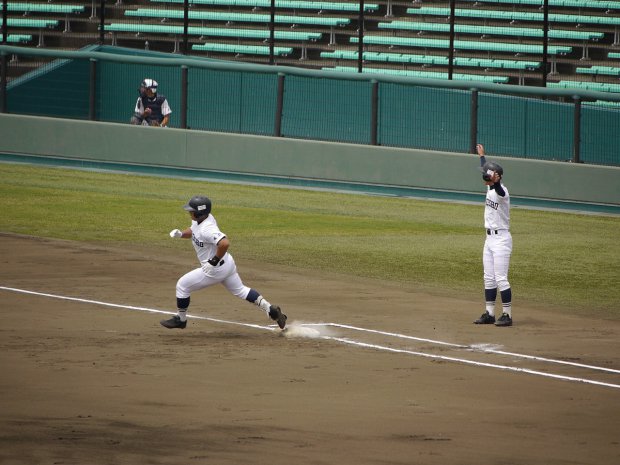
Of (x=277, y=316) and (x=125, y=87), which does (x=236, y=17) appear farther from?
(x=277, y=316)

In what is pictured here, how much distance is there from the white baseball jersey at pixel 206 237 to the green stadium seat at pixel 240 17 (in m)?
20.4

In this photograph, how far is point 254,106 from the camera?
28281mm

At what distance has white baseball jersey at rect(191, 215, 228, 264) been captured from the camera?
1294 centimetres

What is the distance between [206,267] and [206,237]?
0.97 feet

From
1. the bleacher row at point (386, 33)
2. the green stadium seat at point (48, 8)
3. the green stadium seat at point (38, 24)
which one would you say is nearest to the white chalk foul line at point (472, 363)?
the bleacher row at point (386, 33)

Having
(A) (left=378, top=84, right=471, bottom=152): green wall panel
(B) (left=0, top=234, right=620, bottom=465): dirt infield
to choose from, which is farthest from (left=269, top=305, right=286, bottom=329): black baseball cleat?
(A) (left=378, top=84, right=471, bottom=152): green wall panel

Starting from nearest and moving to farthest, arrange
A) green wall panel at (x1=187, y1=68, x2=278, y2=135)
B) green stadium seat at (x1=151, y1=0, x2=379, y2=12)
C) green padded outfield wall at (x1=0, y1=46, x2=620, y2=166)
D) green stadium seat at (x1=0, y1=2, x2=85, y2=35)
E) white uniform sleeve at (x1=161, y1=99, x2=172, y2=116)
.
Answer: green padded outfield wall at (x1=0, y1=46, x2=620, y2=166)
green wall panel at (x1=187, y1=68, x2=278, y2=135)
white uniform sleeve at (x1=161, y1=99, x2=172, y2=116)
green stadium seat at (x1=151, y1=0, x2=379, y2=12)
green stadium seat at (x1=0, y1=2, x2=85, y2=35)

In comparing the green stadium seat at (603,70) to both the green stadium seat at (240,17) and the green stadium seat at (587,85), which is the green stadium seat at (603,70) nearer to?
the green stadium seat at (587,85)

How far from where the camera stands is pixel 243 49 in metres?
33.0

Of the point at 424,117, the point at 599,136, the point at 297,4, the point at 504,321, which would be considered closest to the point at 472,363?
the point at 504,321

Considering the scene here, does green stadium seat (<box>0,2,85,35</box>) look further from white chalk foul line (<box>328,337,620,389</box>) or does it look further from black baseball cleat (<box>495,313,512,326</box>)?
white chalk foul line (<box>328,337,620,389</box>)

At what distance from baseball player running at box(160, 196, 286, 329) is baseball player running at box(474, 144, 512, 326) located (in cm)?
240

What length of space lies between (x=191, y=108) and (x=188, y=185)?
7.18 ft

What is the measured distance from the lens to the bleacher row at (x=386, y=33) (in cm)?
3077
